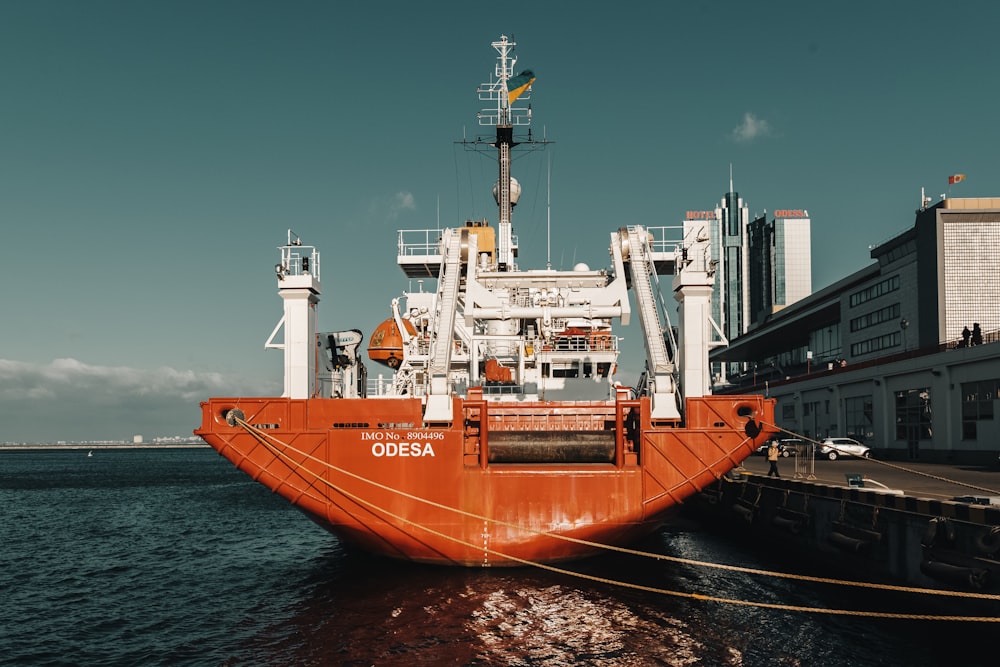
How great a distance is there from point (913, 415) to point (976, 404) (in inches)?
209

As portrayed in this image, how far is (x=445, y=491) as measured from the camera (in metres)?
16.3

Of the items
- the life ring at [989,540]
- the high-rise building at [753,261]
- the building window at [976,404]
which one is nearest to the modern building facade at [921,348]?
the building window at [976,404]

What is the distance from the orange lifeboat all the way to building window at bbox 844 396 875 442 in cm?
2631

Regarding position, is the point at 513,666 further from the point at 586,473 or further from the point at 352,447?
the point at 352,447

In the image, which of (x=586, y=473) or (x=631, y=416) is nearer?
(x=586, y=473)

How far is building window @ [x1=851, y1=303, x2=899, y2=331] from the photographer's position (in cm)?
4438

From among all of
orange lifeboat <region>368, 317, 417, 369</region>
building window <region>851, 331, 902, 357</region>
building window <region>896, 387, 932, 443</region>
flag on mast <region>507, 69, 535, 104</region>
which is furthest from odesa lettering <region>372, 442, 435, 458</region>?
building window <region>851, 331, 902, 357</region>

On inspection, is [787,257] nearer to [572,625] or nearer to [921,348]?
[921,348]

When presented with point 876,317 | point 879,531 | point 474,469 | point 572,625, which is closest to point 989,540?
point 879,531

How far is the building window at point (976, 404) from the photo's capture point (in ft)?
94.7

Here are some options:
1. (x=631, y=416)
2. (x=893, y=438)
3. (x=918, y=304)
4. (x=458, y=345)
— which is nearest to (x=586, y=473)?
(x=631, y=416)

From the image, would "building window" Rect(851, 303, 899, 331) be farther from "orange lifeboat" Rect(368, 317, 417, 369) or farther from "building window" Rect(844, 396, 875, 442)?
"orange lifeboat" Rect(368, 317, 417, 369)

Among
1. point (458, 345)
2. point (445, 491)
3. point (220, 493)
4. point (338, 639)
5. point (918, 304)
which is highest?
point (918, 304)

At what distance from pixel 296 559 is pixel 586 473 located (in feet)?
36.8
